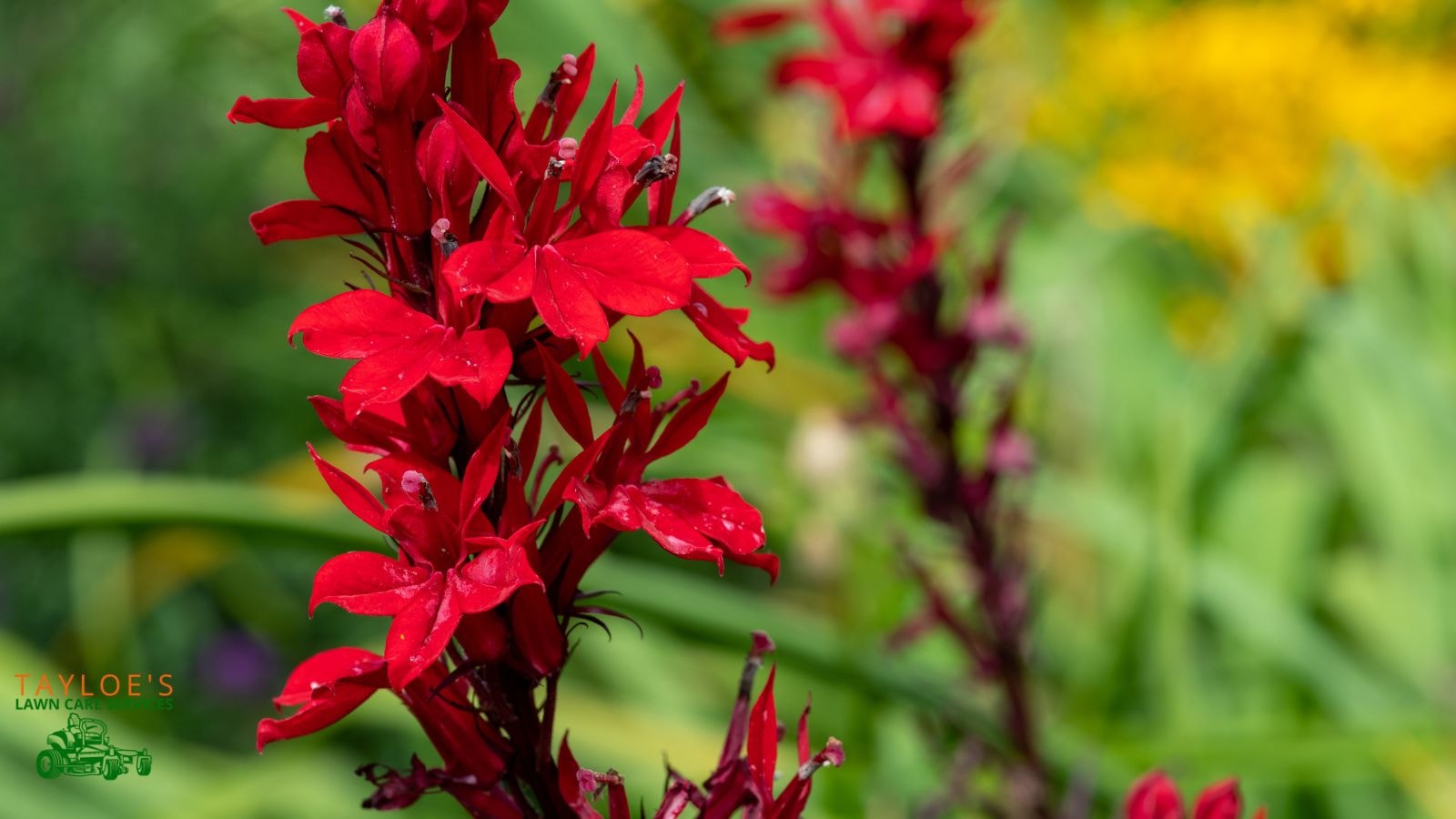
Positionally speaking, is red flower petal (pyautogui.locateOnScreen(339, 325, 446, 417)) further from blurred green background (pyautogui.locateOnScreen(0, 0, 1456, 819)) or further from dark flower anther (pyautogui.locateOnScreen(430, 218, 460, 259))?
blurred green background (pyautogui.locateOnScreen(0, 0, 1456, 819))

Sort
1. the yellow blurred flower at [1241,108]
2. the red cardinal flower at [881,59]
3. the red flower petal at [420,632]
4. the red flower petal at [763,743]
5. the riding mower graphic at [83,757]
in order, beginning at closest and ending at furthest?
1. the red flower petal at [420,632]
2. the red flower petal at [763,743]
3. the riding mower graphic at [83,757]
4. the red cardinal flower at [881,59]
5. the yellow blurred flower at [1241,108]

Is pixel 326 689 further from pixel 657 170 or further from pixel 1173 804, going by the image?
pixel 1173 804

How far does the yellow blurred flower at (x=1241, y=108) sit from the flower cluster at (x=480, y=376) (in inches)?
101

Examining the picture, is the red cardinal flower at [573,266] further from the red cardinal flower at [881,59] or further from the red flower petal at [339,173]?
the red cardinal flower at [881,59]

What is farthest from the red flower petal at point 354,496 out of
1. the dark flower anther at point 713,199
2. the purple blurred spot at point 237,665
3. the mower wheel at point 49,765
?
the purple blurred spot at point 237,665

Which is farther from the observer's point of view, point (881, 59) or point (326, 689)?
point (881, 59)

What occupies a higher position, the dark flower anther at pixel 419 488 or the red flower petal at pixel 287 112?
the red flower petal at pixel 287 112

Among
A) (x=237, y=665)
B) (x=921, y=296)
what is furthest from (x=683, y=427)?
(x=237, y=665)

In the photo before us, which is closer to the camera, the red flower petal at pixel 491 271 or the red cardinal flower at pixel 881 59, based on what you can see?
the red flower petal at pixel 491 271

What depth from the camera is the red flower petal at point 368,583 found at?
501mm

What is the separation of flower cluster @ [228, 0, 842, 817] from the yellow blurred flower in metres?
2.58

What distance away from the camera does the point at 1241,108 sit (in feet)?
10.3

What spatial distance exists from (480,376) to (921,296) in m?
0.74

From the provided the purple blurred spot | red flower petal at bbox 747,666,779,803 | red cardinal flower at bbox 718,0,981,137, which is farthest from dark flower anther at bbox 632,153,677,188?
the purple blurred spot
